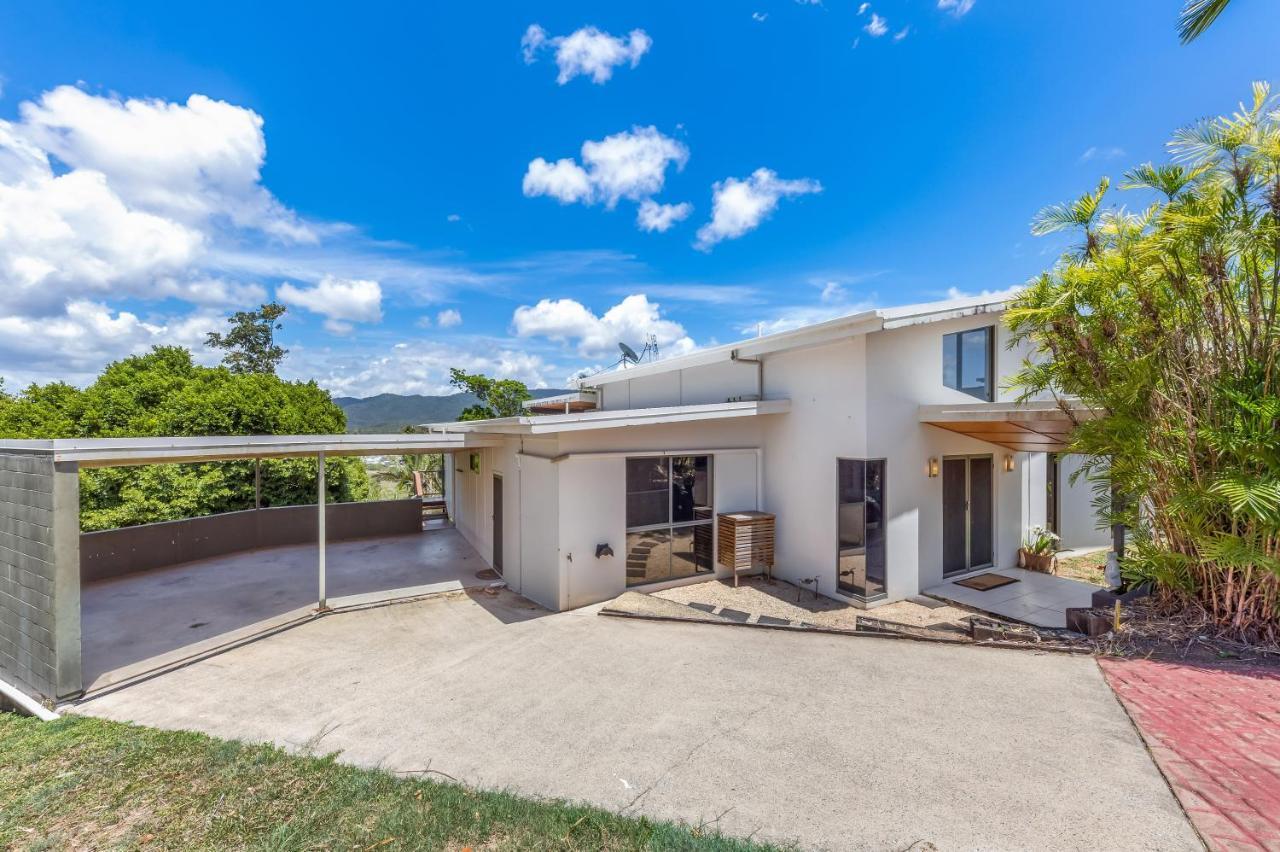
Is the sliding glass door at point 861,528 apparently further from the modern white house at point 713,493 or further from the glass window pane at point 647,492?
the glass window pane at point 647,492

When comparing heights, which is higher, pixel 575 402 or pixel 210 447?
pixel 575 402

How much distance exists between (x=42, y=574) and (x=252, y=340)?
36.5m

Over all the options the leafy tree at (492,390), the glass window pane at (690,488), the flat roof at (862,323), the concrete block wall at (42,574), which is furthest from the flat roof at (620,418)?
the leafy tree at (492,390)

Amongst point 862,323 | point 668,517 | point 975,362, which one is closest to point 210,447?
point 668,517

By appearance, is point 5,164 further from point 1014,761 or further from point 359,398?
point 359,398

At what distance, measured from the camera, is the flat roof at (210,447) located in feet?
16.7

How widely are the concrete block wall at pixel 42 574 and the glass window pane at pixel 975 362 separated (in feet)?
39.2

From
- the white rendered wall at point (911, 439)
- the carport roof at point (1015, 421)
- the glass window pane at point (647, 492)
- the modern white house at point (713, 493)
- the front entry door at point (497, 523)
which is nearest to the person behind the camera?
the carport roof at point (1015, 421)

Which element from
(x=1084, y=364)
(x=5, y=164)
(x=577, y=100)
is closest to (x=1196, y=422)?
(x=1084, y=364)

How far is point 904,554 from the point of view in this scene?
8.02m

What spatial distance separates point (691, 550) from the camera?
28.9 ft

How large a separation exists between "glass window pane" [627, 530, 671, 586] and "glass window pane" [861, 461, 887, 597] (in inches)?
122

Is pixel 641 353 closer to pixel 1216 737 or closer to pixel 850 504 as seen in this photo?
pixel 850 504

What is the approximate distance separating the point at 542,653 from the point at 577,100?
13119 mm
